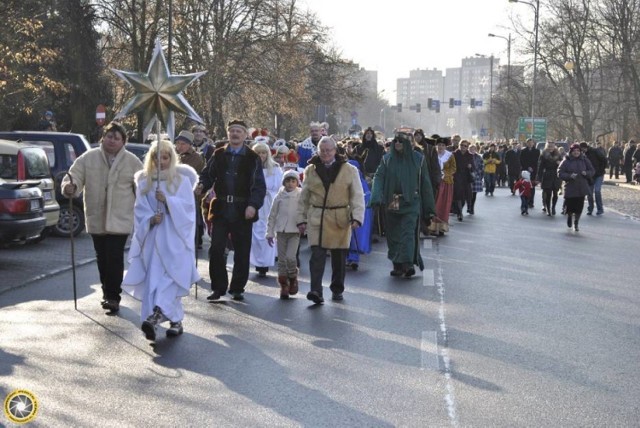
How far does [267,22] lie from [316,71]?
15834 millimetres

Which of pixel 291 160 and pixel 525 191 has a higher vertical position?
pixel 291 160

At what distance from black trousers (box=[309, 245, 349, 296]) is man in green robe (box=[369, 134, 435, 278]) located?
6.84ft

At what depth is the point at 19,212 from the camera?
1413cm

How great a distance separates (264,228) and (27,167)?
4.25 metres

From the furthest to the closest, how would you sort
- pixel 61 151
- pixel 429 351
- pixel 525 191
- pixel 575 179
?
pixel 525 191
pixel 575 179
pixel 61 151
pixel 429 351

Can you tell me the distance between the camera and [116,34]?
46656mm

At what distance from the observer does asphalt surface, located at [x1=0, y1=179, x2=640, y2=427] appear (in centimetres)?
650

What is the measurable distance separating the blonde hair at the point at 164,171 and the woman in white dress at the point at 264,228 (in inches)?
151

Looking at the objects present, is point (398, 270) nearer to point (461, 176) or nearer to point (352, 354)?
point (352, 354)

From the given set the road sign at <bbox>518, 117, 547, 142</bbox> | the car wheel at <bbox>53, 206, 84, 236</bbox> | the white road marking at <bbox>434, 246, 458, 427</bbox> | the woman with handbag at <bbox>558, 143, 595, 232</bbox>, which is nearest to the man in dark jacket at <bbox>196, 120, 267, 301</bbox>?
the white road marking at <bbox>434, 246, 458, 427</bbox>

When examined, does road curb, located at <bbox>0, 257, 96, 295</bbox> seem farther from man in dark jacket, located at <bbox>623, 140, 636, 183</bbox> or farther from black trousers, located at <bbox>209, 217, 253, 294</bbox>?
man in dark jacket, located at <bbox>623, 140, 636, 183</bbox>

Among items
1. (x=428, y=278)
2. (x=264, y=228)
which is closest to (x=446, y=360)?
(x=428, y=278)

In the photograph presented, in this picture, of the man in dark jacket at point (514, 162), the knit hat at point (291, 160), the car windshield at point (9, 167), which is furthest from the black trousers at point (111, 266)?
the man in dark jacket at point (514, 162)

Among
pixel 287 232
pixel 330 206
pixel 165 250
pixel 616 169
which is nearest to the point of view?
pixel 165 250
